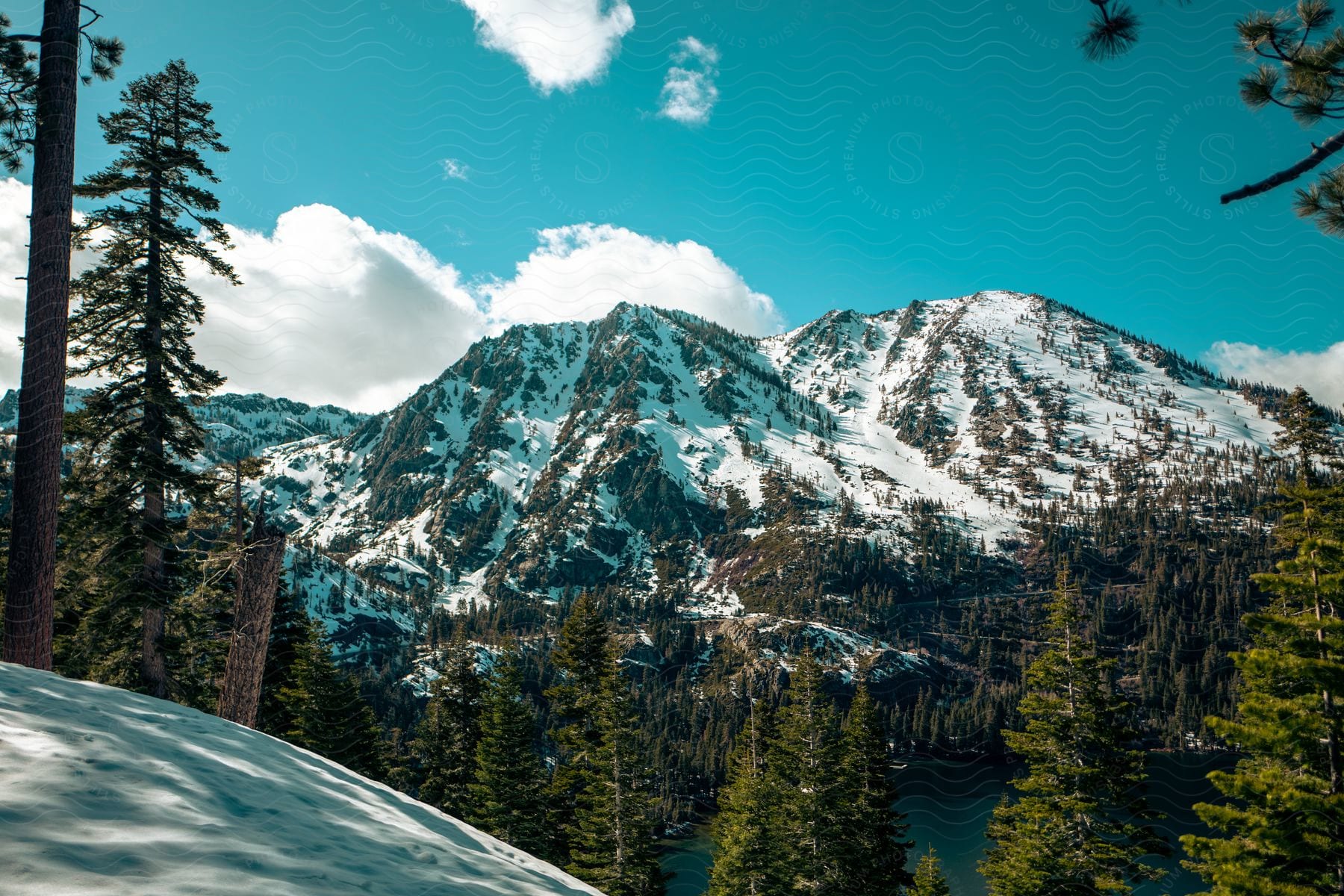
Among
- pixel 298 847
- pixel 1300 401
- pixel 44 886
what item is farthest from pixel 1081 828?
pixel 44 886

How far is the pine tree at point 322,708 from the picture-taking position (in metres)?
25.5

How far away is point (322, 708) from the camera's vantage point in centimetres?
2583

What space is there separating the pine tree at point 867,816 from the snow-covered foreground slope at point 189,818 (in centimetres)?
2436

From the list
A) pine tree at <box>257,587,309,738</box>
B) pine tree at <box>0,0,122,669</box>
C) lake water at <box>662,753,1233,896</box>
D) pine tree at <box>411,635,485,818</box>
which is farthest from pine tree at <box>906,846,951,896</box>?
pine tree at <box>0,0,122,669</box>

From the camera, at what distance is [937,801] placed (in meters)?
93.8

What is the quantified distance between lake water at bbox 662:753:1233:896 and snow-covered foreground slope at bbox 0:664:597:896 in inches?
1744

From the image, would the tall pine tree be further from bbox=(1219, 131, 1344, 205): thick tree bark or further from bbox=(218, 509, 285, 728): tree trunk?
bbox=(1219, 131, 1344, 205): thick tree bark

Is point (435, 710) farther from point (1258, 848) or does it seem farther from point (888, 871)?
point (1258, 848)

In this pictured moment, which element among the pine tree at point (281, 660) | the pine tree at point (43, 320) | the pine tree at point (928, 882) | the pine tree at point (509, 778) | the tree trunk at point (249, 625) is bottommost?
the pine tree at point (928, 882)

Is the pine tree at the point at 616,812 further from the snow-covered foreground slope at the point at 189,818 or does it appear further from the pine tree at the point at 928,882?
the snow-covered foreground slope at the point at 189,818

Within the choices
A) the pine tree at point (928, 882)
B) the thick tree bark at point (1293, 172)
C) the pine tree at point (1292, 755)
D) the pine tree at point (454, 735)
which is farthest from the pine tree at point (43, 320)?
the pine tree at point (928, 882)

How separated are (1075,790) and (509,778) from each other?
18.9 m

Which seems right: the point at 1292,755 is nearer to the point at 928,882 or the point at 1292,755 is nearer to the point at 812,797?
the point at 928,882

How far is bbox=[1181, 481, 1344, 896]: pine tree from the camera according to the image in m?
11.2
